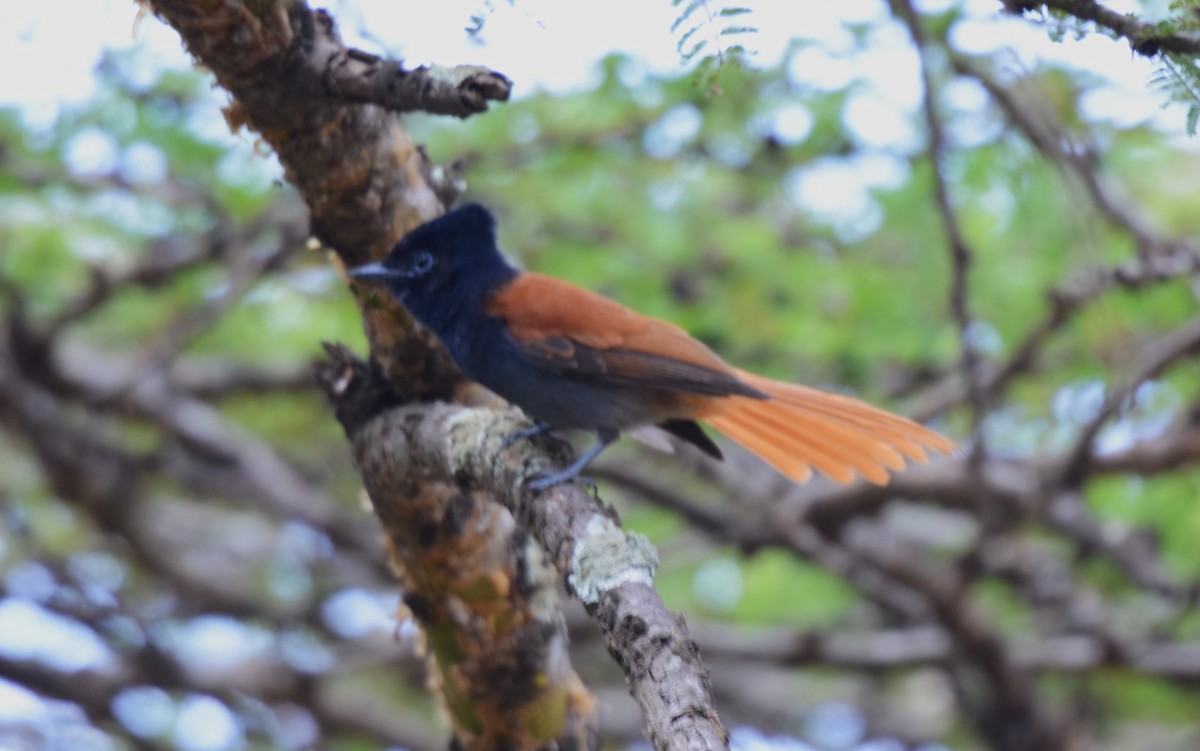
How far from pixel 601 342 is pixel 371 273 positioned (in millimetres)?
1043

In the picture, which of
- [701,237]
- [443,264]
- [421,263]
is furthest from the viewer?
[701,237]

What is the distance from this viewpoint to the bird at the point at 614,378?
3.77 m

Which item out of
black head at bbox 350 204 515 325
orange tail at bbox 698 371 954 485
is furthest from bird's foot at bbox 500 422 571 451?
orange tail at bbox 698 371 954 485

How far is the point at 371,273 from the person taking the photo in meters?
3.19

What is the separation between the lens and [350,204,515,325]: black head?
329cm

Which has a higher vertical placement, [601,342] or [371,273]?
[601,342]

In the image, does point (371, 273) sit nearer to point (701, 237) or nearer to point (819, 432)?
point (819, 432)

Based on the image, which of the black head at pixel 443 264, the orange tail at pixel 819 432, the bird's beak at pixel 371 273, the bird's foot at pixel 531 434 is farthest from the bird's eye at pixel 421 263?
the orange tail at pixel 819 432

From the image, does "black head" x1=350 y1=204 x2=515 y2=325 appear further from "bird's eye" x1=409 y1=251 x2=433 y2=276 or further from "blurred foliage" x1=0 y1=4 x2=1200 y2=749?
"blurred foliage" x1=0 y1=4 x2=1200 y2=749

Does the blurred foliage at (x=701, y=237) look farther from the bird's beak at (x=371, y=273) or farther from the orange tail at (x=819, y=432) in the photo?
the bird's beak at (x=371, y=273)

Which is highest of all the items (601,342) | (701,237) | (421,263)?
(701,237)

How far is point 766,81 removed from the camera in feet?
17.3

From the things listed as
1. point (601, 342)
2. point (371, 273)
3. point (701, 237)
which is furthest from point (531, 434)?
point (701, 237)

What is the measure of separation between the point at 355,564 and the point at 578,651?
1.26m
